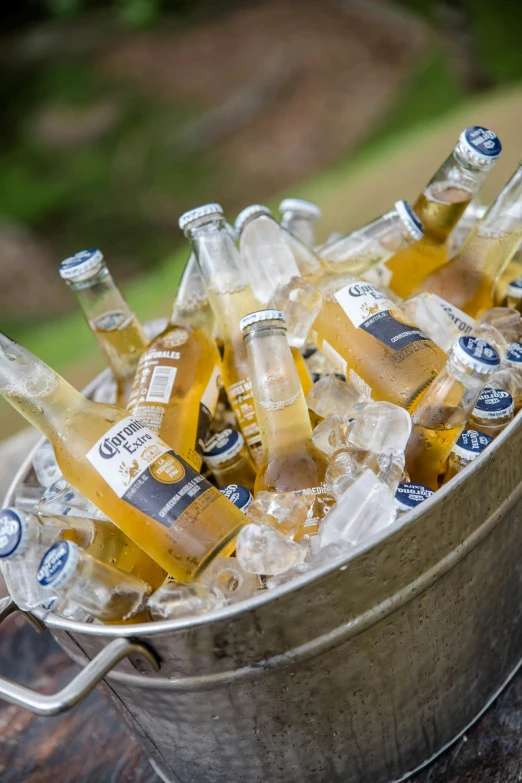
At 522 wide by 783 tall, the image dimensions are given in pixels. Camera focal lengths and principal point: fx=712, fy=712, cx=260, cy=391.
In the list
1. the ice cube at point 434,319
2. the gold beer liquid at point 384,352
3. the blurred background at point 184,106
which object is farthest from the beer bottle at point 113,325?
the blurred background at point 184,106

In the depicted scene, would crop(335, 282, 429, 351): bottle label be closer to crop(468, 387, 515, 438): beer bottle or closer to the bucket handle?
crop(468, 387, 515, 438): beer bottle

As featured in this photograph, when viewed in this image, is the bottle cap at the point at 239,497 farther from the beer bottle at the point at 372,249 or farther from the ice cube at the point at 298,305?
the beer bottle at the point at 372,249

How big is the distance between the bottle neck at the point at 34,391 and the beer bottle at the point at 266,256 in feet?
1.09

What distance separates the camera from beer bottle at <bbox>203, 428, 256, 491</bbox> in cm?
99

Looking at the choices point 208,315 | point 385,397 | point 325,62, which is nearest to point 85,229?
point 325,62

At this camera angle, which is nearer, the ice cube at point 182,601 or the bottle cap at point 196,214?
the ice cube at point 182,601

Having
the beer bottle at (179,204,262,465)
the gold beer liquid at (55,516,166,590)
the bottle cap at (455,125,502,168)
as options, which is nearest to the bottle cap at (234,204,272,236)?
the beer bottle at (179,204,262,465)

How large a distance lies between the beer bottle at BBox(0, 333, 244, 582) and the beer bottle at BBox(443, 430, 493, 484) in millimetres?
272

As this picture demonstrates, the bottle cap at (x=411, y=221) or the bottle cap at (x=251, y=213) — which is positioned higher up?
the bottle cap at (x=251, y=213)

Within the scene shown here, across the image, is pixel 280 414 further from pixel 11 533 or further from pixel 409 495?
pixel 11 533

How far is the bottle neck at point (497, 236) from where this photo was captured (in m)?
1.09

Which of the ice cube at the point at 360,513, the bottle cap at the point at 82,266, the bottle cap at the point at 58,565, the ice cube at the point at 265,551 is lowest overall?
the ice cube at the point at 360,513

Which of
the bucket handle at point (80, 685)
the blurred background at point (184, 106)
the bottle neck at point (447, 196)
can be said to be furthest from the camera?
the blurred background at point (184, 106)

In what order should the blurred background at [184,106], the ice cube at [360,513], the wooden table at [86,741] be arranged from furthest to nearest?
the blurred background at [184,106]
the wooden table at [86,741]
the ice cube at [360,513]
